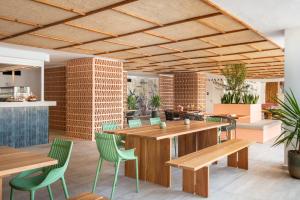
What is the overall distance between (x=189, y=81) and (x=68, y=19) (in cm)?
965

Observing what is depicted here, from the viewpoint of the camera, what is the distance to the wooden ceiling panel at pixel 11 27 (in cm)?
420

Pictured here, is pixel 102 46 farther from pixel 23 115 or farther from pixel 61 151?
pixel 61 151

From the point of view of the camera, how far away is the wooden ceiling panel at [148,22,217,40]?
14.2 ft

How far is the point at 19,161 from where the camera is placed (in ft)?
7.53

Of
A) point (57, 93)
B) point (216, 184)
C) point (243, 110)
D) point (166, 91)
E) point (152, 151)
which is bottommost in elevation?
point (216, 184)

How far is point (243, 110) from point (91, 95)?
4708mm

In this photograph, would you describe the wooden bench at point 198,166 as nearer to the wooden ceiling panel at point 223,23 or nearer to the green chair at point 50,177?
the green chair at point 50,177

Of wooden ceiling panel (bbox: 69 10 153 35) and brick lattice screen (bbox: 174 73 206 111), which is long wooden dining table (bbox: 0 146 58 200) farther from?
brick lattice screen (bbox: 174 73 206 111)

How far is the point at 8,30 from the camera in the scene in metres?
4.63

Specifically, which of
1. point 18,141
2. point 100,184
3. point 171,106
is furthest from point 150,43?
point 171,106

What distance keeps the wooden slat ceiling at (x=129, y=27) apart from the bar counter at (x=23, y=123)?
167 cm

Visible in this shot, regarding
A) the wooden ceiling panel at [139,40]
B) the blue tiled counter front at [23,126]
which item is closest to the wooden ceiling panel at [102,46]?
the wooden ceiling panel at [139,40]

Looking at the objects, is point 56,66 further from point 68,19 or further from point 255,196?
point 255,196

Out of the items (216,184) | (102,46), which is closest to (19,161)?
(216,184)
